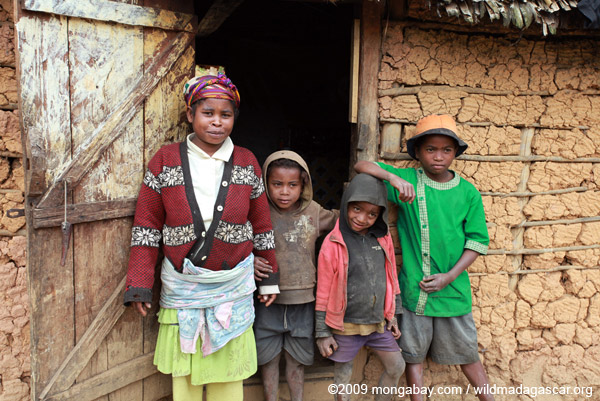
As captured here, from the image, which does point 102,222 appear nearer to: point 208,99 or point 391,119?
point 208,99

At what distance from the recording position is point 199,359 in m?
2.37

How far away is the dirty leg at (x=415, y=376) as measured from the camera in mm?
2916

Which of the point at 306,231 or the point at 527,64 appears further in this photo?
the point at 527,64

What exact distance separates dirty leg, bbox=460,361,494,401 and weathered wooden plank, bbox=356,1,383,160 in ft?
5.05

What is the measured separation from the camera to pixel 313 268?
8.87ft

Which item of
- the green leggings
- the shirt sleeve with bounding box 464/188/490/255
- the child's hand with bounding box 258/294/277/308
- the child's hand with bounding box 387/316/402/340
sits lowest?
the green leggings

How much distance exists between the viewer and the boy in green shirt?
2.75 meters

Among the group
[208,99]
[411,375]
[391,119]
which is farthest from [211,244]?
[411,375]

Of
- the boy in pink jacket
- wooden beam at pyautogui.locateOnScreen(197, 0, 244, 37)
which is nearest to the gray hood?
the boy in pink jacket

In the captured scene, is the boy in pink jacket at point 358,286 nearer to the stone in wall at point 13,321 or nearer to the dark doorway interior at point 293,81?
the stone in wall at point 13,321

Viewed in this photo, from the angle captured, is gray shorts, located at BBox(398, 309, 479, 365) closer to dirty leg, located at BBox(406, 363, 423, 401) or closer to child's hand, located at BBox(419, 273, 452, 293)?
dirty leg, located at BBox(406, 363, 423, 401)

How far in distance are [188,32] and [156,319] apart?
64.2 inches

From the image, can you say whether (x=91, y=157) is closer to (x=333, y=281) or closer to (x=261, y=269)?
(x=261, y=269)

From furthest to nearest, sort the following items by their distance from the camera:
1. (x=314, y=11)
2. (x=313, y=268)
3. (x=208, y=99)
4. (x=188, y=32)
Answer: (x=314, y=11)
(x=313, y=268)
(x=188, y=32)
(x=208, y=99)
